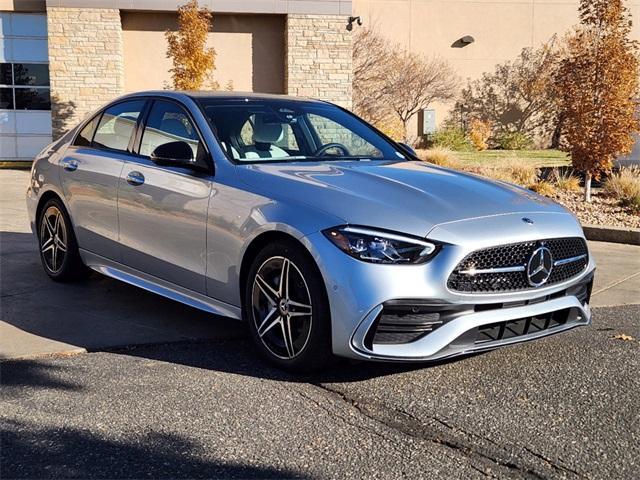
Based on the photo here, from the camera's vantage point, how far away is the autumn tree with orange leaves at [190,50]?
17.9 metres

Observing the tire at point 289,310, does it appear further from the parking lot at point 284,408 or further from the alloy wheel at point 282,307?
the parking lot at point 284,408

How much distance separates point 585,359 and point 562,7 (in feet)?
79.3

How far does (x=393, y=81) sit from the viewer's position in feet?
83.6

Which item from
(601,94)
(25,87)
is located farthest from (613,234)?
(25,87)

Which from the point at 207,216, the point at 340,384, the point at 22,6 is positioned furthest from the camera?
the point at 22,6

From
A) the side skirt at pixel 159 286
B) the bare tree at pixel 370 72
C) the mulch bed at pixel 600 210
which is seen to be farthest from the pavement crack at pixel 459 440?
the bare tree at pixel 370 72

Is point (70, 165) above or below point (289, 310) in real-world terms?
above

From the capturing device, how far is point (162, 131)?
214 inches

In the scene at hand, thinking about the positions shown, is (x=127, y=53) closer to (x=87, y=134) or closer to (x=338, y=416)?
(x=87, y=134)

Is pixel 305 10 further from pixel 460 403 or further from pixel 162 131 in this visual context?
pixel 460 403

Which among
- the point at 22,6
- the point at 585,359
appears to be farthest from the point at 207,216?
the point at 22,6

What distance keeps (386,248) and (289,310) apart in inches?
27.5

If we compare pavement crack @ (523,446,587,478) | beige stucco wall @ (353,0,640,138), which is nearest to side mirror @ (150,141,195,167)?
pavement crack @ (523,446,587,478)

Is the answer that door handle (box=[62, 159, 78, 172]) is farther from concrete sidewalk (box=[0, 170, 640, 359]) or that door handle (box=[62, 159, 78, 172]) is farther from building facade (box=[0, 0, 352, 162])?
building facade (box=[0, 0, 352, 162])
